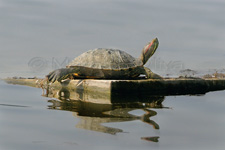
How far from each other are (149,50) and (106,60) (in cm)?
188

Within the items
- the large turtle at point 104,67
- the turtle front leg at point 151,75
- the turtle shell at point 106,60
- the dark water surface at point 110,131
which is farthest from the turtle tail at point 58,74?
the dark water surface at point 110,131

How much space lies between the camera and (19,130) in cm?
254

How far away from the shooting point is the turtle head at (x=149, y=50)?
7.86 m

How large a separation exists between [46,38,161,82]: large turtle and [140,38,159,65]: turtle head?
0.77 feet

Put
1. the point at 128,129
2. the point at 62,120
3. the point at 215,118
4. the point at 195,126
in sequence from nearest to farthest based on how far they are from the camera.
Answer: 1. the point at 128,129
2. the point at 195,126
3. the point at 62,120
4. the point at 215,118

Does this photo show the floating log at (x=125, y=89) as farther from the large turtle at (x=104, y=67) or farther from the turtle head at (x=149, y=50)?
the turtle head at (x=149, y=50)

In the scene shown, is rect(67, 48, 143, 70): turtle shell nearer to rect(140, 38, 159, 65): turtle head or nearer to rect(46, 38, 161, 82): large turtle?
rect(46, 38, 161, 82): large turtle

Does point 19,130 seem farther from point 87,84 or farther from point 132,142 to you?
point 87,84

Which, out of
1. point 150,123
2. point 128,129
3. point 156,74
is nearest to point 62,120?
point 128,129

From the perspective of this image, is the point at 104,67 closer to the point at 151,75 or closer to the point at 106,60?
the point at 106,60

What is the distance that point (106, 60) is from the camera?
6957 mm

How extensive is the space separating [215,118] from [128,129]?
159 cm

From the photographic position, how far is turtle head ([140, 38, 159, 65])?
7863 mm

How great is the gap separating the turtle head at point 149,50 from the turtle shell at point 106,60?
1.03 ft
